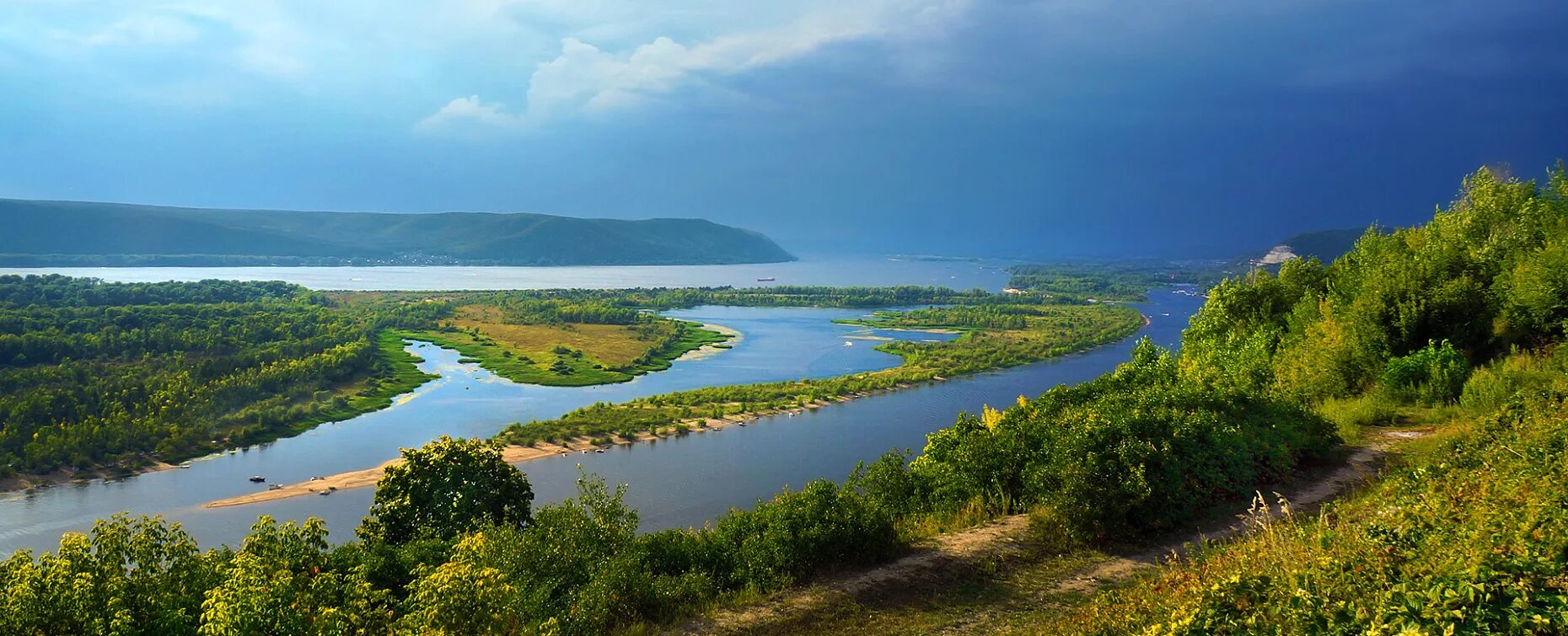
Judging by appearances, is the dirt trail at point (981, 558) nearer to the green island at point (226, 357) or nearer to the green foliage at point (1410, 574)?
the green foliage at point (1410, 574)

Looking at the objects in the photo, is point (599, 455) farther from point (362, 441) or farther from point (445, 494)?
point (445, 494)

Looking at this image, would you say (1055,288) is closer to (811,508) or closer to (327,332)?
(327,332)

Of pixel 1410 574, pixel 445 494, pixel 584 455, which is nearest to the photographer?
pixel 1410 574

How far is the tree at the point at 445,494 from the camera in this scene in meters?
17.9

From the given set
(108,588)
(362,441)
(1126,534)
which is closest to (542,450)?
(362,441)

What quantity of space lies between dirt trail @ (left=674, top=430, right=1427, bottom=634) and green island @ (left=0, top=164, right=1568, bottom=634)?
6 centimetres

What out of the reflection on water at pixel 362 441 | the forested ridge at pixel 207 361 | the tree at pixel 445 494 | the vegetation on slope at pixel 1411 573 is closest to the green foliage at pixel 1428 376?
the vegetation on slope at pixel 1411 573

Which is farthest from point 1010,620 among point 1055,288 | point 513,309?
point 1055,288

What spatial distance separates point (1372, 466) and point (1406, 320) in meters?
7.05

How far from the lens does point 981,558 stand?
29.5 ft

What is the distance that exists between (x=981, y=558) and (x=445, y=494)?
14.3m

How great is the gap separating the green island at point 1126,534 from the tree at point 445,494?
1.07 ft

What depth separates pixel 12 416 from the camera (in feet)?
127

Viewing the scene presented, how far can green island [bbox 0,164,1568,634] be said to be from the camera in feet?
14.7
